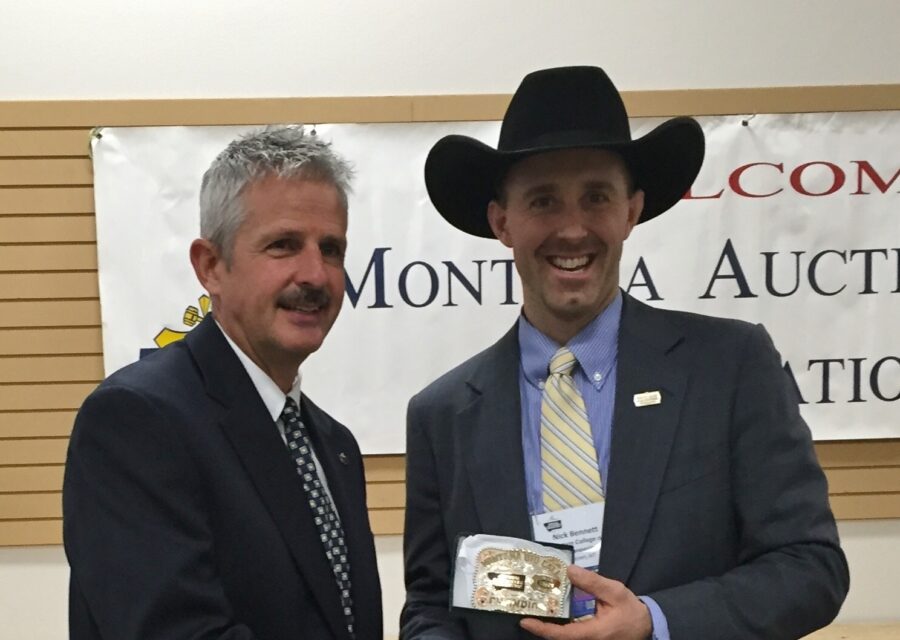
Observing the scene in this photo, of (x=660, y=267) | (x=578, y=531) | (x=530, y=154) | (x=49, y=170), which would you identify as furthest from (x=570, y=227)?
(x=49, y=170)

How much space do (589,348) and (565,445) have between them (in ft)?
0.58

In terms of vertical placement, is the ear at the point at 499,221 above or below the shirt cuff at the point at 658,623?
above

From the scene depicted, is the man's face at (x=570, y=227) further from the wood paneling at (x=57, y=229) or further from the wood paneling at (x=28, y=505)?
the wood paneling at (x=28, y=505)

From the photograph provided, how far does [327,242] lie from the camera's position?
1.38 meters

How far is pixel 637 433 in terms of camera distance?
4.43 feet

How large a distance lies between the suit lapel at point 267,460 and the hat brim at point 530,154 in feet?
1.76

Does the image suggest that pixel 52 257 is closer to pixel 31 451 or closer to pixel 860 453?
pixel 31 451

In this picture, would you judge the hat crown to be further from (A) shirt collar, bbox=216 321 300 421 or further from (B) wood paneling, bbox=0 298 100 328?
(B) wood paneling, bbox=0 298 100 328

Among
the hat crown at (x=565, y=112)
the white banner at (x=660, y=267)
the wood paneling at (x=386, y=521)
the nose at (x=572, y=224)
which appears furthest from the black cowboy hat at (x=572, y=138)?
the wood paneling at (x=386, y=521)

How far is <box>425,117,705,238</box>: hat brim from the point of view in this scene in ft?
4.68

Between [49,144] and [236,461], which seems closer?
[236,461]

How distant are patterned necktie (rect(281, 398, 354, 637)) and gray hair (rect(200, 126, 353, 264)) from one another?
30 centimetres

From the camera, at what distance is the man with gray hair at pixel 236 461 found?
1.15m

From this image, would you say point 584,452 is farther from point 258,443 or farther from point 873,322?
point 873,322
